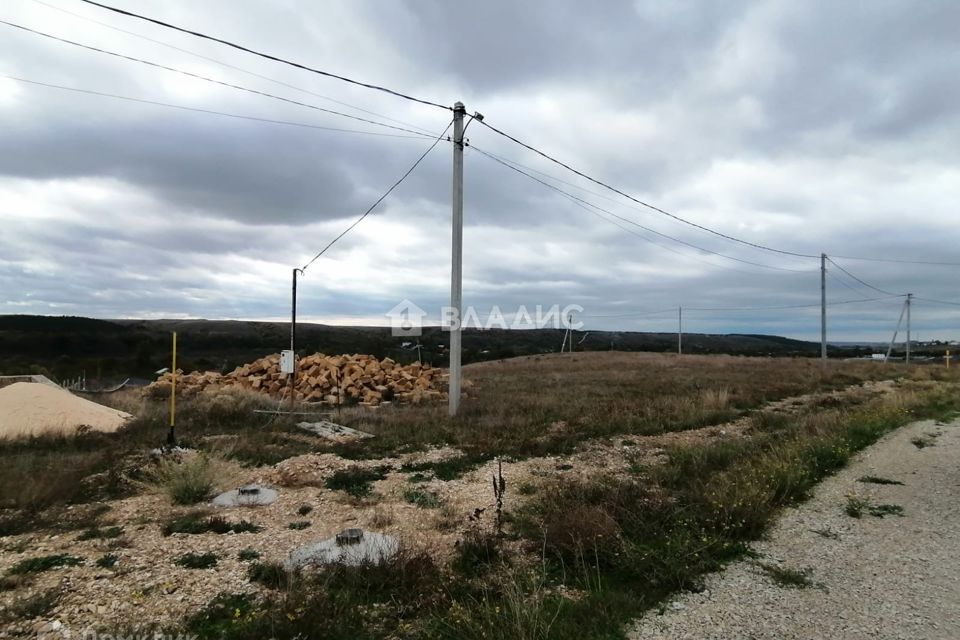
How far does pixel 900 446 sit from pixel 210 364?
3405 centimetres

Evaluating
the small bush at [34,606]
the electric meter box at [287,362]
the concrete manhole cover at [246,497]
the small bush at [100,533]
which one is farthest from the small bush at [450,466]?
the electric meter box at [287,362]

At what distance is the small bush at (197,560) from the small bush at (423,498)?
240cm

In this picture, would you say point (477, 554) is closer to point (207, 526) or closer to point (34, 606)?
point (207, 526)

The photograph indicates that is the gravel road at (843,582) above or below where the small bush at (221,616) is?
above

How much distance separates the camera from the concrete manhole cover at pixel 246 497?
6602mm

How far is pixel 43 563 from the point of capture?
15.2 feet

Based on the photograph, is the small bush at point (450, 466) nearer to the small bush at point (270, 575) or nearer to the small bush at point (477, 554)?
the small bush at point (477, 554)

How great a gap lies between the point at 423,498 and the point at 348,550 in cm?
203

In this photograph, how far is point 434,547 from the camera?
511 cm

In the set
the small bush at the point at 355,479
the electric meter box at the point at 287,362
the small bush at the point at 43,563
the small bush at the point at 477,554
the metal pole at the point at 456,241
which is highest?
the metal pole at the point at 456,241

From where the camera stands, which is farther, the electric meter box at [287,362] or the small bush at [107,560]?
the electric meter box at [287,362]

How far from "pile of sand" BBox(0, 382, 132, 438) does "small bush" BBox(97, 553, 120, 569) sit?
24.0ft

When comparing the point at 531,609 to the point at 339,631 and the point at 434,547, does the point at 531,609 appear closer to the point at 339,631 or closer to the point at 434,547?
the point at 339,631

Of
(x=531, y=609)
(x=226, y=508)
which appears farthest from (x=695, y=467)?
(x=226, y=508)
